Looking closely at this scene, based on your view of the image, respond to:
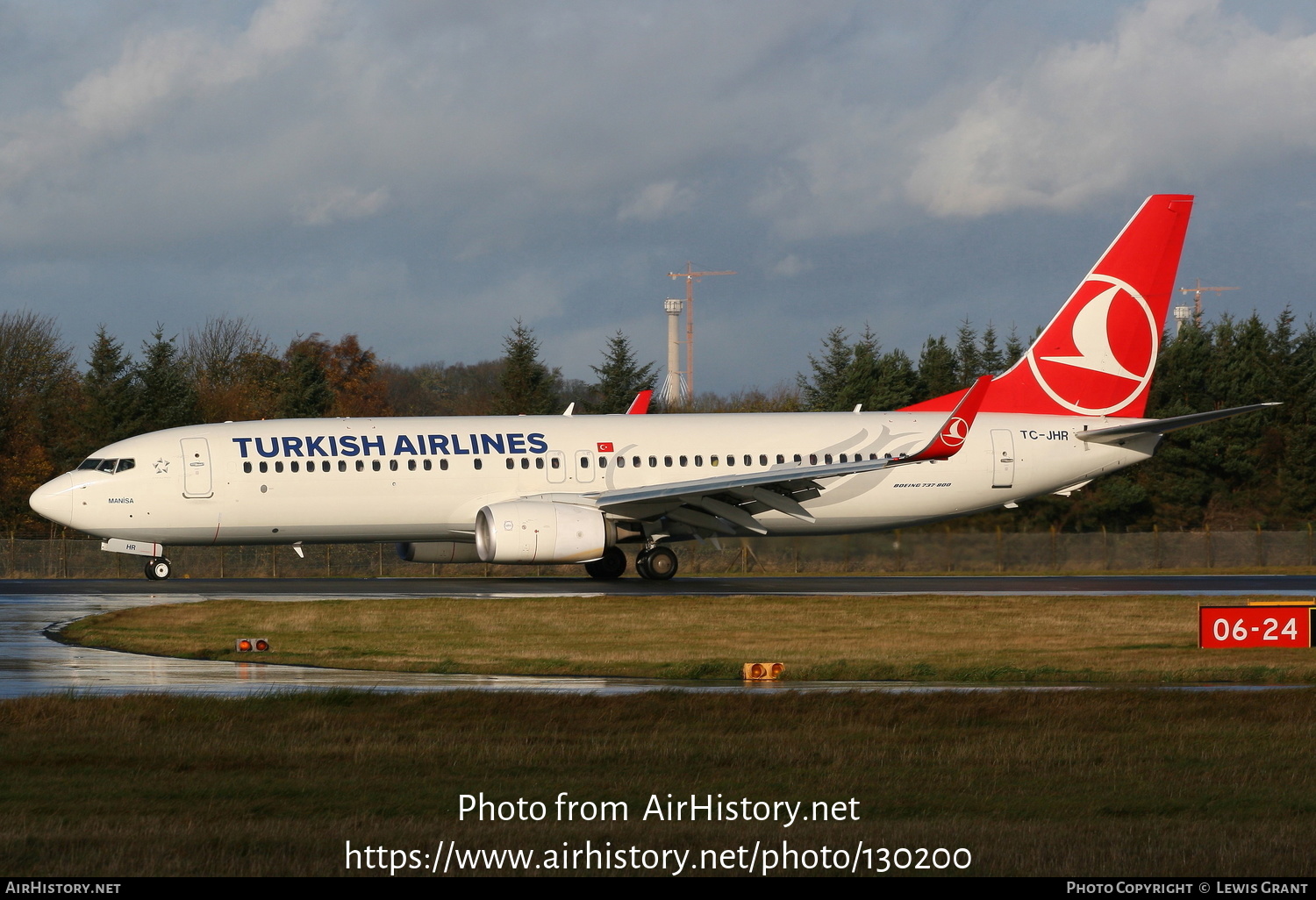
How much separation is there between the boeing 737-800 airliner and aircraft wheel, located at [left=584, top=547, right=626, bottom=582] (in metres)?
0.05

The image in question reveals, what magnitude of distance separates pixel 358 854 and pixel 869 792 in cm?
335

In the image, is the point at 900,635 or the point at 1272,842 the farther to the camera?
the point at 900,635

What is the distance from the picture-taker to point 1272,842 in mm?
7516

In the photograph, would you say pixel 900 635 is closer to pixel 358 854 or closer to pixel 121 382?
pixel 358 854

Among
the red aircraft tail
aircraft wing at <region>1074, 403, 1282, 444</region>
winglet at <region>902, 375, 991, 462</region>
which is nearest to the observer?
winglet at <region>902, 375, 991, 462</region>

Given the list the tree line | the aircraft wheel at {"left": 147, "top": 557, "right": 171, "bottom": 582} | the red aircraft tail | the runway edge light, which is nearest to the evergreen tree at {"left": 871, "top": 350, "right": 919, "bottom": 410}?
the tree line

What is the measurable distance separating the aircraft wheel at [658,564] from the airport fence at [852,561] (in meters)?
6.42

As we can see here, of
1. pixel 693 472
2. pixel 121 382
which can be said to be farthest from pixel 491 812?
pixel 121 382

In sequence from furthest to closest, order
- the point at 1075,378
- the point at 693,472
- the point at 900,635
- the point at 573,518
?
1. the point at 1075,378
2. the point at 693,472
3. the point at 573,518
4. the point at 900,635

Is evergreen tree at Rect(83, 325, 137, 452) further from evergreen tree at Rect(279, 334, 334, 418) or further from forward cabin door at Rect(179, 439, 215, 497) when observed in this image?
forward cabin door at Rect(179, 439, 215, 497)

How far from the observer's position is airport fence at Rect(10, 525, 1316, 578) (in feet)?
127

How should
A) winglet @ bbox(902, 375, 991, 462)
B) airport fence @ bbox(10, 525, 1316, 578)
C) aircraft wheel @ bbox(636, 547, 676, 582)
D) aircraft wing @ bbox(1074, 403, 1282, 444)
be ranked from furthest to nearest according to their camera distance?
airport fence @ bbox(10, 525, 1316, 578), aircraft wing @ bbox(1074, 403, 1282, 444), aircraft wheel @ bbox(636, 547, 676, 582), winglet @ bbox(902, 375, 991, 462)

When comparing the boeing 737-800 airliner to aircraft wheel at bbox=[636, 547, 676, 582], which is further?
aircraft wheel at bbox=[636, 547, 676, 582]

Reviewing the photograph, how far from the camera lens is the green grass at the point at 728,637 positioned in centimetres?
1623
